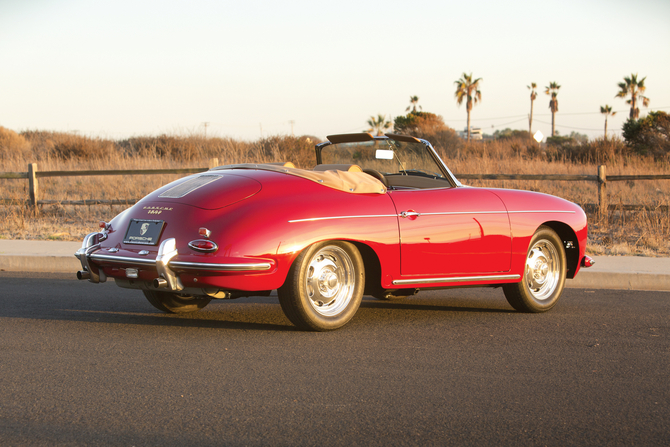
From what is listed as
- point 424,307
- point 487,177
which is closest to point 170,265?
point 424,307

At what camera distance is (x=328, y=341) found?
5312 millimetres

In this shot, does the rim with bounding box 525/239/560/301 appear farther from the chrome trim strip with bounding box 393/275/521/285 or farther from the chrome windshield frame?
the chrome windshield frame

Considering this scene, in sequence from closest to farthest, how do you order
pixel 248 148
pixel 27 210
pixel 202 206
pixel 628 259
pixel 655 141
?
pixel 202 206, pixel 628 259, pixel 27 210, pixel 248 148, pixel 655 141

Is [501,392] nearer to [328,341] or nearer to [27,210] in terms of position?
[328,341]

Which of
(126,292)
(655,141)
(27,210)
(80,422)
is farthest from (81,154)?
(80,422)

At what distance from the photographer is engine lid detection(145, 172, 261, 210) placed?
5.27 metres

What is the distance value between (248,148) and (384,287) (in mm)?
16792

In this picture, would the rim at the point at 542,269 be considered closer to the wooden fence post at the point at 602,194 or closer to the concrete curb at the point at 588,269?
the concrete curb at the point at 588,269

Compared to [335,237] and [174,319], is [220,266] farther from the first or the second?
[174,319]

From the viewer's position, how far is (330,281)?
5.52 meters

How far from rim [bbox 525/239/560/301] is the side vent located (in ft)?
10.0

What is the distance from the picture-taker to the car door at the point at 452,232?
582 centimetres

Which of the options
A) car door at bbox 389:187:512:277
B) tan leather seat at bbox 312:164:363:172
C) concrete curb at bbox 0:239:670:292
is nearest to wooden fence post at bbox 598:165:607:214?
concrete curb at bbox 0:239:670:292

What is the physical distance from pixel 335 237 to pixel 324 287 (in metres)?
0.43
